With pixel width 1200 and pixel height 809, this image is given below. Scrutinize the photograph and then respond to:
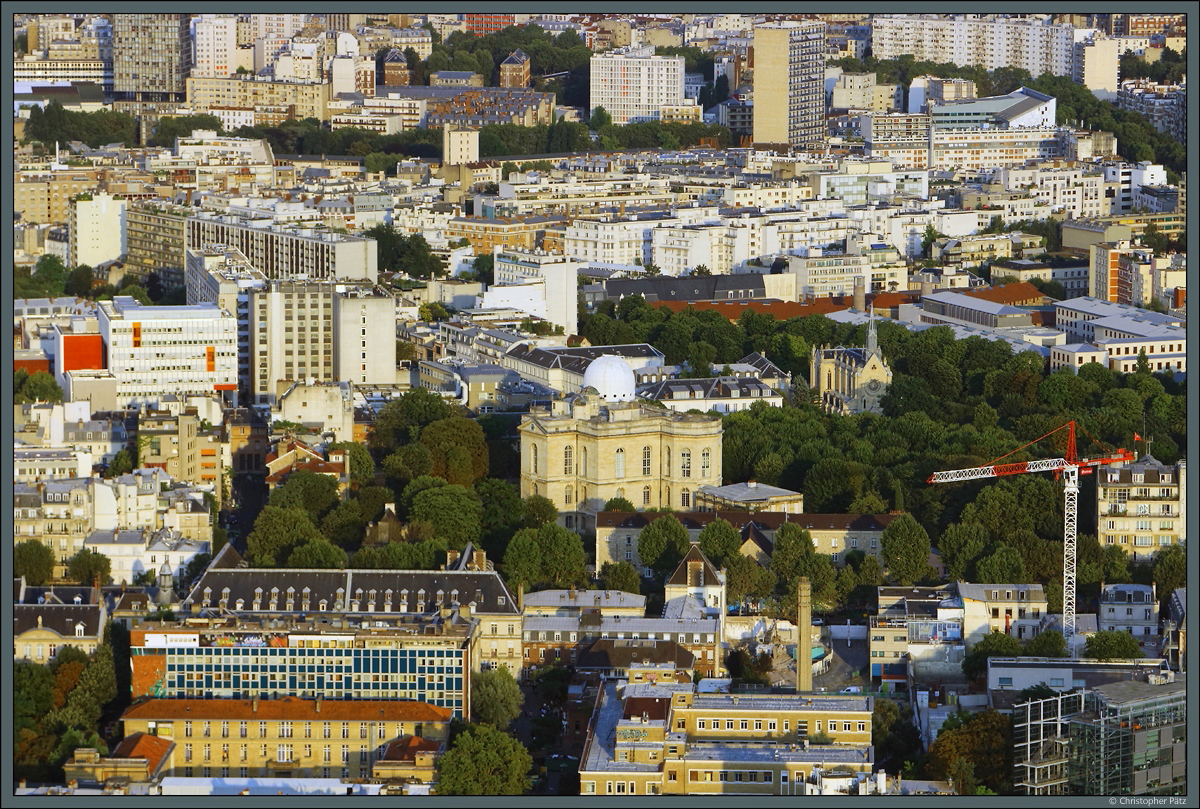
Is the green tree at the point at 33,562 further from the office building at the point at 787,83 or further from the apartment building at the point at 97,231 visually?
the office building at the point at 787,83

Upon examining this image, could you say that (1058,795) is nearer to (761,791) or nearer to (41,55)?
(761,791)

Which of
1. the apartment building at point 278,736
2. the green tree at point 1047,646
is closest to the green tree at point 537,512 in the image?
the green tree at point 1047,646

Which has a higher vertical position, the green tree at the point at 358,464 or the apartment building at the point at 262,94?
Answer: the apartment building at the point at 262,94

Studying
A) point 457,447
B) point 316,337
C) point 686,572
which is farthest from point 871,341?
point 686,572

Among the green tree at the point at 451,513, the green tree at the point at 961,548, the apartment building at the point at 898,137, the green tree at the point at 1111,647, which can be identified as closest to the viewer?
the green tree at the point at 1111,647

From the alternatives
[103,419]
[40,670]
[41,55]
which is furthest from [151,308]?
[41,55]

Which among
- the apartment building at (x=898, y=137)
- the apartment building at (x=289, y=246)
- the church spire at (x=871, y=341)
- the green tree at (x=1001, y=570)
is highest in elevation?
the apartment building at (x=898, y=137)

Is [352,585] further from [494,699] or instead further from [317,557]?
[494,699]
